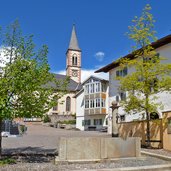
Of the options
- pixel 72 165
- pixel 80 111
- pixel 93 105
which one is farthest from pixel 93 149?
pixel 80 111

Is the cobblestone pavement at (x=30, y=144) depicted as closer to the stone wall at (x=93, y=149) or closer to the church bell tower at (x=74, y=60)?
the stone wall at (x=93, y=149)

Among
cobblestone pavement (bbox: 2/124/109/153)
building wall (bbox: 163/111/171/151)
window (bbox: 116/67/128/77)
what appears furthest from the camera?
window (bbox: 116/67/128/77)

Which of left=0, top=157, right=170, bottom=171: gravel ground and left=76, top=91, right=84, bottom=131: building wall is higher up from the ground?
left=76, top=91, right=84, bottom=131: building wall

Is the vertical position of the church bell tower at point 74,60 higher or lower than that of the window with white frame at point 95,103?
higher

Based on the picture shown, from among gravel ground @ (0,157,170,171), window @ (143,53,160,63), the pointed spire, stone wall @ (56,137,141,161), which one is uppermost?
the pointed spire

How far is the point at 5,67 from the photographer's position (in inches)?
461

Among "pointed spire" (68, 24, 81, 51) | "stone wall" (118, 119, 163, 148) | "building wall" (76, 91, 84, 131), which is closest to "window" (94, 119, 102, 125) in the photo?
"building wall" (76, 91, 84, 131)

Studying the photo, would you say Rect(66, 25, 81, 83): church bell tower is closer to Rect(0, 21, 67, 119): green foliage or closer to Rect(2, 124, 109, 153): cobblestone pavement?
Rect(2, 124, 109, 153): cobblestone pavement

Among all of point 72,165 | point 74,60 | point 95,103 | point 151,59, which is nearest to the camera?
point 72,165

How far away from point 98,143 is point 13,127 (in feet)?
66.8

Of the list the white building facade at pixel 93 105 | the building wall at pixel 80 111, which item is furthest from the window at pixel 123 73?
the building wall at pixel 80 111

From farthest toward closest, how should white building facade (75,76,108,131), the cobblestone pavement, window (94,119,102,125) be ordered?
1. window (94,119,102,125)
2. white building facade (75,76,108,131)
3. the cobblestone pavement

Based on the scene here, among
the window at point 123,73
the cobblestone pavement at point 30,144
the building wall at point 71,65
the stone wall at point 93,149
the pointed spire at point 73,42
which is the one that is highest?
the pointed spire at point 73,42

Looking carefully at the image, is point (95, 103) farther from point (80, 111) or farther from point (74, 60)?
point (74, 60)
